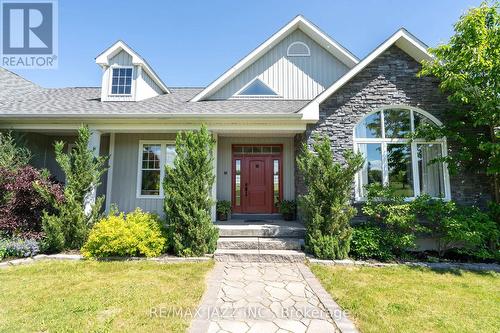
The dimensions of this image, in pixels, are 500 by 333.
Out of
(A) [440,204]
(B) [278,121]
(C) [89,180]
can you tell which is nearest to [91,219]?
(C) [89,180]

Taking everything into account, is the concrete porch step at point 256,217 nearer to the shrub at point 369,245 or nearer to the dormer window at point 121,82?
the shrub at point 369,245

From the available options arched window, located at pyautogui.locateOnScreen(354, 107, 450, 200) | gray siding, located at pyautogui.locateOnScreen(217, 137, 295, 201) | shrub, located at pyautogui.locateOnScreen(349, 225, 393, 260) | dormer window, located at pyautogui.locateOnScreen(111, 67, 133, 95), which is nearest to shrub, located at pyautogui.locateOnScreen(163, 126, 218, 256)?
gray siding, located at pyautogui.locateOnScreen(217, 137, 295, 201)

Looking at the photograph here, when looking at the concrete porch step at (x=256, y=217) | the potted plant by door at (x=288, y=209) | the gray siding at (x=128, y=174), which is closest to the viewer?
the potted plant by door at (x=288, y=209)

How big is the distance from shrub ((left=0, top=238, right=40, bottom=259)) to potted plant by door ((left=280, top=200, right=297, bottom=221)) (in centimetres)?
668

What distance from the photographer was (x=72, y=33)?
7836 mm

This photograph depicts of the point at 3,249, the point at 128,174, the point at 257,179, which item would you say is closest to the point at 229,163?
the point at 257,179

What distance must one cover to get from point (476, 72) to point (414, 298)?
5303mm

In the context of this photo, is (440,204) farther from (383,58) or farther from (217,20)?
(217,20)

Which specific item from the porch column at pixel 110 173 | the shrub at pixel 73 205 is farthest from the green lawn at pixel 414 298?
the porch column at pixel 110 173

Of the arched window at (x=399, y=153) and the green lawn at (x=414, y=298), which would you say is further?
the arched window at (x=399, y=153)

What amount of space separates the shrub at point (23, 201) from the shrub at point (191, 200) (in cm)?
297

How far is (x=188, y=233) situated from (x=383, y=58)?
7.09 metres

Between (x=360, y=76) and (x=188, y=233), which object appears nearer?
(x=188, y=233)

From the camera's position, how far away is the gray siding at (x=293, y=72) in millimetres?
9297
